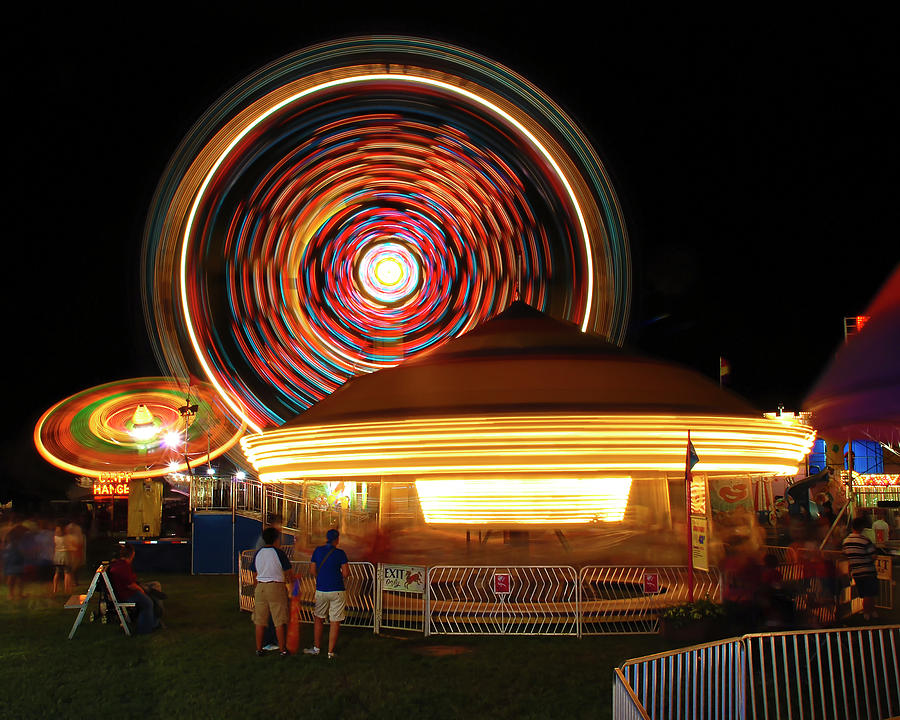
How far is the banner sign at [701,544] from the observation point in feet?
39.3

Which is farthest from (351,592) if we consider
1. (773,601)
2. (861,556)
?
(861,556)

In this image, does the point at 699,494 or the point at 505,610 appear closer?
the point at 505,610

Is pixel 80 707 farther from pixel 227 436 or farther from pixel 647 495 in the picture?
pixel 227 436

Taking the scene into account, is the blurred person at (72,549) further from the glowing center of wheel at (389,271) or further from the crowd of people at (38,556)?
the glowing center of wheel at (389,271)

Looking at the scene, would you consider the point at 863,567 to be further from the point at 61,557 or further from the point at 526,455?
the point at 61,557

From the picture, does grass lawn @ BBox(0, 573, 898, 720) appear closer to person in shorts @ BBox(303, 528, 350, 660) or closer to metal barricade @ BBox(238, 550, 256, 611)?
person in shorts @ BBox(303, 528, 350, 660)

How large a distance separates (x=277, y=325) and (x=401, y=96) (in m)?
4.86

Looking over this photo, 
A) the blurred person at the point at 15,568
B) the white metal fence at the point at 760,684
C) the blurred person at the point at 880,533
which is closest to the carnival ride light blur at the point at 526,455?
the white metal fence at the point at 760,684

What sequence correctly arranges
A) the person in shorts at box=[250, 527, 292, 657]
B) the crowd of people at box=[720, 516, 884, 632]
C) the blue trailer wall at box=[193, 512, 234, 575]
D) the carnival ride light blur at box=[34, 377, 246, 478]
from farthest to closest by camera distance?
the carnival ride light blur at box=[34, 377, 246, 478], the blue trailer wall at box=[193, 512, 234, 575], the person in shorts at box=[250, 527, 292, 657], the crowd of people at box=[720, 516, 884, 632]

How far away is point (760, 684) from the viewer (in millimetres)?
7895

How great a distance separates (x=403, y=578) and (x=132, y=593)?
3.50 metres

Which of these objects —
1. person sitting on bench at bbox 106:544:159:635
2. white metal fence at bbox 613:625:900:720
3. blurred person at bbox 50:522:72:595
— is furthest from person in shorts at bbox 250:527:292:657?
blurred person at bbox 50:522:72:595

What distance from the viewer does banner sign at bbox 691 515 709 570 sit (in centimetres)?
1198

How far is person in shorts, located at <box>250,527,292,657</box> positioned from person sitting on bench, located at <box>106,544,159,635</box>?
219 cm
